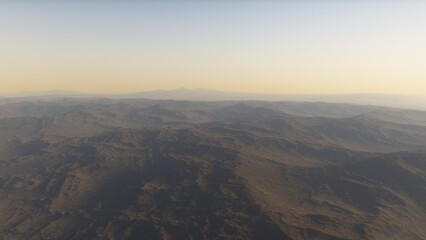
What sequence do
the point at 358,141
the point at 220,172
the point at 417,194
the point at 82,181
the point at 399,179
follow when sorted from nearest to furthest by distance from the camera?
the point at 417,194 → the point at 399,179 → the point at 220,172 → the point at 82,181 → the point at 358,141

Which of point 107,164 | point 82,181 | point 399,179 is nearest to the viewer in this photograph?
point 399,179

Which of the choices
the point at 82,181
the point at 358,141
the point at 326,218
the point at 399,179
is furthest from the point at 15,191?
the point at 358,141

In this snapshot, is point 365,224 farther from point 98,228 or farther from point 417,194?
point 98,228

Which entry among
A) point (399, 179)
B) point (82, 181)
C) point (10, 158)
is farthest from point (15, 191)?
point (399, 179)

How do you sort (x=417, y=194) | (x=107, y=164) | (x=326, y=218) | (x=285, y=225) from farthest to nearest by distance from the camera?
(x=107, y=164), (x=417, y=194), (x=326, y=218), (x=285, y=225)

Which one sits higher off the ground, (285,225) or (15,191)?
(285,225)

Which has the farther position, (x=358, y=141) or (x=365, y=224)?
(x=358, y=141)

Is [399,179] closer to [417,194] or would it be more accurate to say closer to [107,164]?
[417,194]

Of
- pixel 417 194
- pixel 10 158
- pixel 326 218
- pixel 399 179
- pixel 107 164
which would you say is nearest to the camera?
pixel 326 218

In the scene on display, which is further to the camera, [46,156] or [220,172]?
[46,156]
